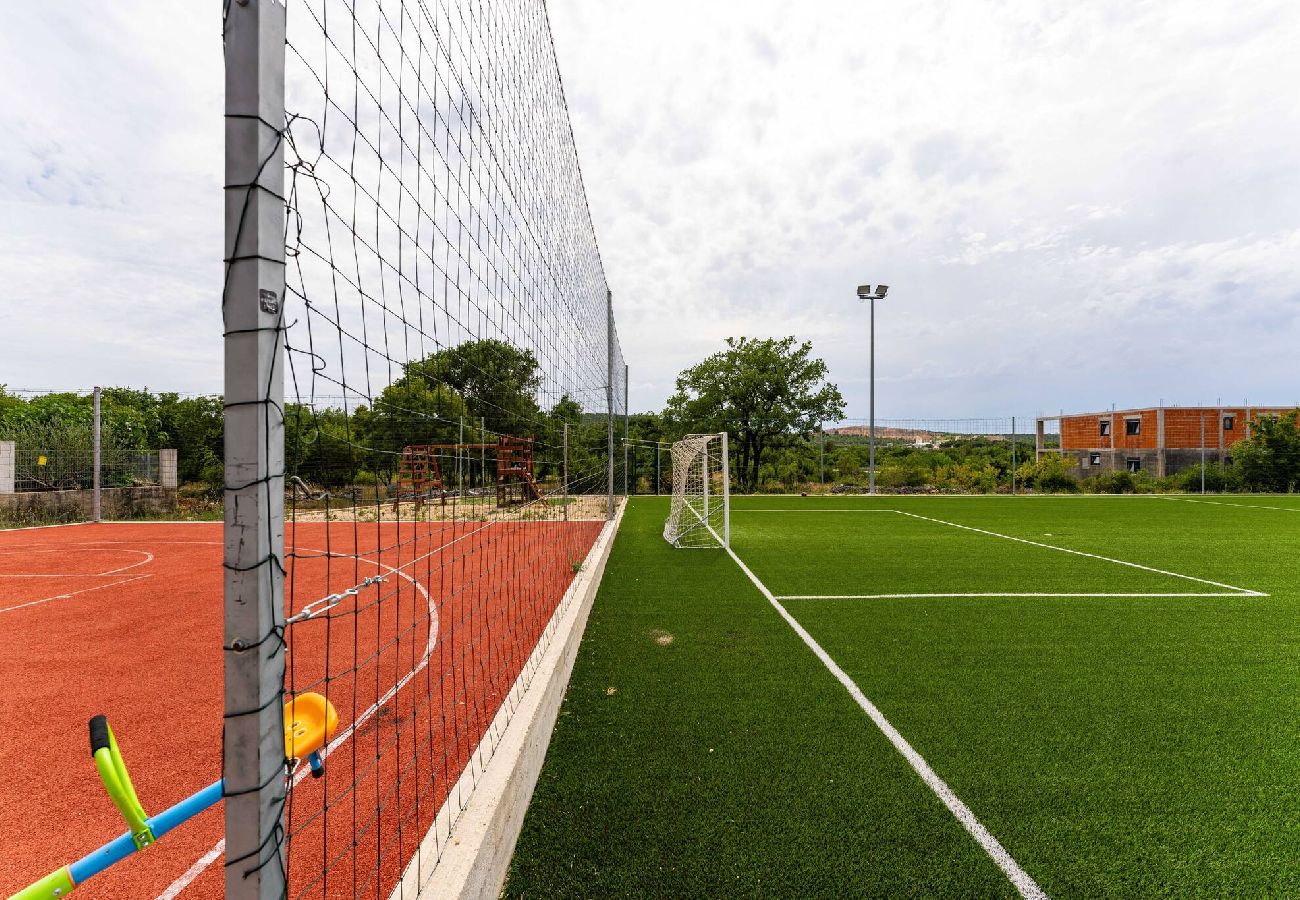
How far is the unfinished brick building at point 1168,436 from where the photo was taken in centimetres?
2755

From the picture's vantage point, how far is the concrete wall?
11.2 m

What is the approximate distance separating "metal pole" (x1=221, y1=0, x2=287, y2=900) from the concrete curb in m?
0.71

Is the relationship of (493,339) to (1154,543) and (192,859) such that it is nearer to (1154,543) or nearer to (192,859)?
(192,859)

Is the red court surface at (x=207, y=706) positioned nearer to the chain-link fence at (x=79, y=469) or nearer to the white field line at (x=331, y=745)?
the white field line at (x=331, y=745)

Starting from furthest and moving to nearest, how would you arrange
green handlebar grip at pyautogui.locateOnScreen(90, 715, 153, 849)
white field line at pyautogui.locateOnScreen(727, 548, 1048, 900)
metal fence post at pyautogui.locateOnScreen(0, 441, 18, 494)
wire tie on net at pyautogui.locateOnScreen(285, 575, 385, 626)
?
metal fence post at pyautogui.locateOnScreen(0, 441, 18, 494) < white field line at pyautogui.locateOnScreen(727, 548, 1048, 900) < wire tie on net at pyautogui.locateOnScreen(285, 575, 385, 626) < green handlebar grip at pyautogui.locateOnScreen(90, 715, 153, 849)

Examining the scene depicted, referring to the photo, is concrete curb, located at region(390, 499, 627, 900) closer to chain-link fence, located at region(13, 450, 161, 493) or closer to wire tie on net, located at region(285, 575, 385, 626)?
wire tie on net, located at region(285, 575, 385, 626)

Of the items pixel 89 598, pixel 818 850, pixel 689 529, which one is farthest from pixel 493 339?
pixel 689 529

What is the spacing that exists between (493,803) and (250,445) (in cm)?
140

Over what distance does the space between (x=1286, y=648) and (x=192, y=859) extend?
244 inches

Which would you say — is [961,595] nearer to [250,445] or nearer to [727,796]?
[727,796]

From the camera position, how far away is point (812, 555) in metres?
7.80

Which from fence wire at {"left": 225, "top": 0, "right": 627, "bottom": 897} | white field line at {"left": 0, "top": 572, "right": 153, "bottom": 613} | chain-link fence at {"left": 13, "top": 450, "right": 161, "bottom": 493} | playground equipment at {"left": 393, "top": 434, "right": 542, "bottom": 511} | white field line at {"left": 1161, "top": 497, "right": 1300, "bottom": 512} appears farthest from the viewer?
white field line at {"left": 1161, "top": 497, "right": 1300, "bottom": 512}

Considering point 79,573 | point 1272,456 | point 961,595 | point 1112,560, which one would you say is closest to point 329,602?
point 961,595

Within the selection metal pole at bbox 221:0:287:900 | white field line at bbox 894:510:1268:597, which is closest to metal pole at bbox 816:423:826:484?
white field line at bbox 894:510:1268:597
